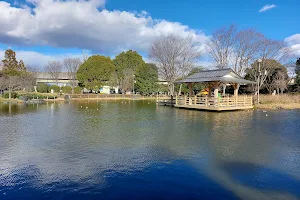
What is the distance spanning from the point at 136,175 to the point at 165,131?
5.08m

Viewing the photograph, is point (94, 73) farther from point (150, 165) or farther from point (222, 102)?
point (150, 165)

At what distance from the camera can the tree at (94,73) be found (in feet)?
150

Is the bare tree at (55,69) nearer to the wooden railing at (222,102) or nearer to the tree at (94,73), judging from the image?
the tree at (94,73)

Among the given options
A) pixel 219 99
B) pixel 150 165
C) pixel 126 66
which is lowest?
pixel 150 165

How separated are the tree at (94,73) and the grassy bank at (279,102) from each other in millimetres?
31564

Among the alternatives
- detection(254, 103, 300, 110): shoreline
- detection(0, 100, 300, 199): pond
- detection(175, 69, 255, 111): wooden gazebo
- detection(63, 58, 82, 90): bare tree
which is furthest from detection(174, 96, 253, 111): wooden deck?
detection(63, 58, 82, 90): bare tree

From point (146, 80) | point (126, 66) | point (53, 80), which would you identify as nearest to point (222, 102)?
point (146, 80)

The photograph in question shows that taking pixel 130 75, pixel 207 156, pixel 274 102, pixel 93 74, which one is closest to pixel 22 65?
pixel 93 74

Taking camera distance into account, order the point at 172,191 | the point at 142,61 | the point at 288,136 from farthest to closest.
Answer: the point at 142,61 < the point at 288,136 < the point at 172,191

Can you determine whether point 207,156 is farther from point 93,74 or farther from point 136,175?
point 93,74

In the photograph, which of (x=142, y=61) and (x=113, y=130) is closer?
(x=113, y=130)

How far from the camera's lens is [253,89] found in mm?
28516

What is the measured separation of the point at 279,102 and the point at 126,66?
3378 centimetres

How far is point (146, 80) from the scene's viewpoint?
46906 millimetres
